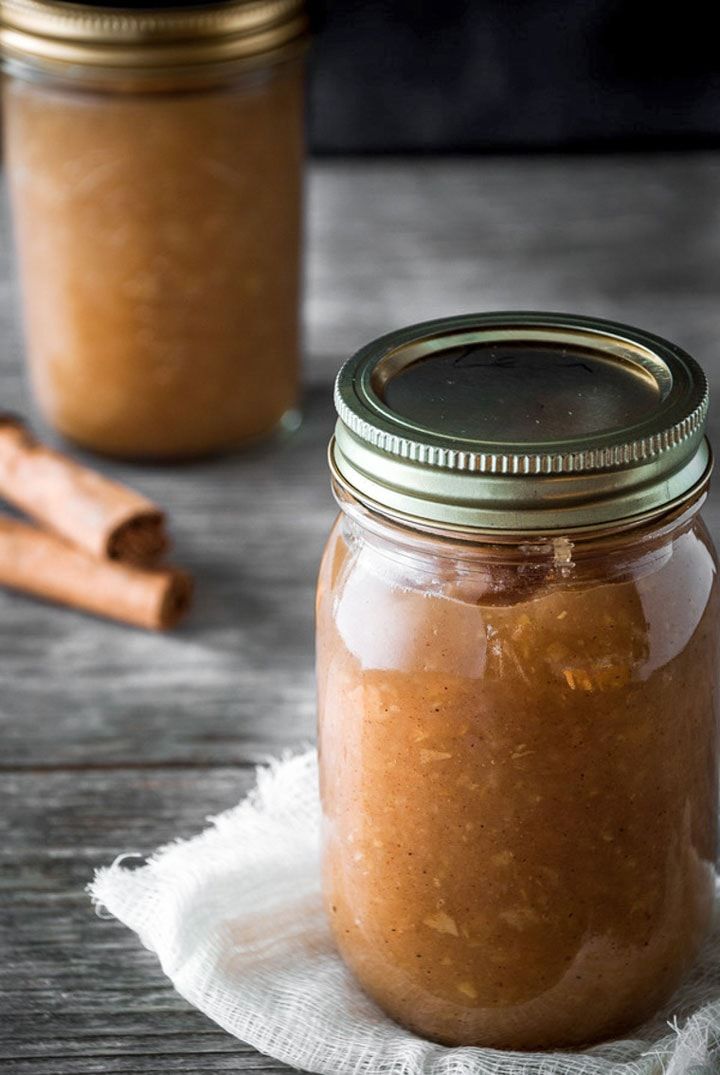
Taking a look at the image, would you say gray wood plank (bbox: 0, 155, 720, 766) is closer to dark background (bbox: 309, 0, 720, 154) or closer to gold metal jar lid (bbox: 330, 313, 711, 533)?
dark background (bbox: 309, 0, 720, 154)

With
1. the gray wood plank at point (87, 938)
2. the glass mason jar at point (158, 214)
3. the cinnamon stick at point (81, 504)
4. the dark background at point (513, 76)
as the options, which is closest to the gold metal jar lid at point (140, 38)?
the glass mason jar at point (158, 214)

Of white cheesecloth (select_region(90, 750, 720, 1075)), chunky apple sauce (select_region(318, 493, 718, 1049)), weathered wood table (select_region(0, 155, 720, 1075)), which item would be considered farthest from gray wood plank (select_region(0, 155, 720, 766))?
chunky apple sauce (select_region(318, 493, 718, 1049))

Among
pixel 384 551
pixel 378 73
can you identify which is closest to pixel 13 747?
pixel 384 551

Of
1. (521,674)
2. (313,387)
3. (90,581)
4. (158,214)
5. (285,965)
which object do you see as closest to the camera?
(521,674)

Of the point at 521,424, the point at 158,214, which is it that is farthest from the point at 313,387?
the point at 521,424

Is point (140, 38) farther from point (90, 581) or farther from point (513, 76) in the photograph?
point (513, 76)
